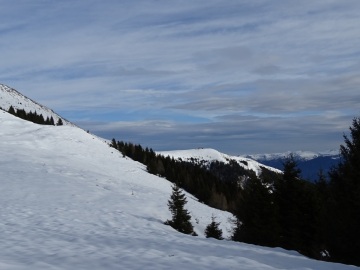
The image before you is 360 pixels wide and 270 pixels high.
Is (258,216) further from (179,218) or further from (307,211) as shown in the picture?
(179,218)

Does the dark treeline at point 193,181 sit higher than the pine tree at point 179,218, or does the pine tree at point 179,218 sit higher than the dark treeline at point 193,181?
the dark treeline at point 193,181

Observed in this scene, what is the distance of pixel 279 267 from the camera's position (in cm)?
1175

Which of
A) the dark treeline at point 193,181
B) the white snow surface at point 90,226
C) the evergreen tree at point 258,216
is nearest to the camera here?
the white snow surface at point 90,226

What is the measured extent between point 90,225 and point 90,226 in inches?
10.7

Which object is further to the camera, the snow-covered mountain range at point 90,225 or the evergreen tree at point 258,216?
the evergreen tree at point 258,216

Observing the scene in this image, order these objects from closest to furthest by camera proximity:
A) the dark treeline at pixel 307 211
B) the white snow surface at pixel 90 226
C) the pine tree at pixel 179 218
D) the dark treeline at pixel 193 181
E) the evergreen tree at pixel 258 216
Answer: the white snow surface at pixel 90 226, the dark treeline at pixel 307 211, the evergreen tree at pixel 258 216, the pine tree at pixel 179 218, the dark treeline at pixel 193 181

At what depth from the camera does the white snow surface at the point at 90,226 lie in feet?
35.6

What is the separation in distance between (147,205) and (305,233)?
32.1ft

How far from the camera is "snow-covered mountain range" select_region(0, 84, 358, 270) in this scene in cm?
1085

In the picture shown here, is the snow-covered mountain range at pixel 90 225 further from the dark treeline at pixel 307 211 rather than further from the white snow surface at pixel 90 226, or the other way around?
the dark treeline at pixel 307 211

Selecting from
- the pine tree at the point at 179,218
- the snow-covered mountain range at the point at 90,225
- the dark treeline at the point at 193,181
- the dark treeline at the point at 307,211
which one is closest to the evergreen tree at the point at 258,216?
the dark treeline at the point at 307,211

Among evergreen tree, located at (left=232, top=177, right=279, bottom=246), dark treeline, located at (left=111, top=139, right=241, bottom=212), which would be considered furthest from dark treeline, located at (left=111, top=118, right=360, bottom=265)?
dark treeline, located at (left=111, top=139, right=241, bottom=212)

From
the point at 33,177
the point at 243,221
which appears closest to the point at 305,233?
the point at 243,221

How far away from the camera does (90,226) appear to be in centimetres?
1678
